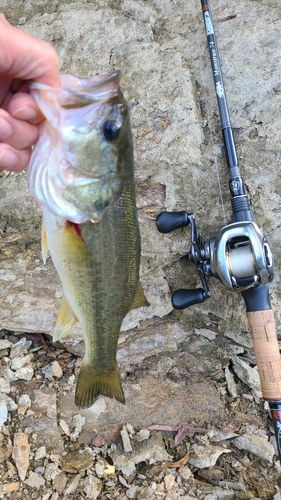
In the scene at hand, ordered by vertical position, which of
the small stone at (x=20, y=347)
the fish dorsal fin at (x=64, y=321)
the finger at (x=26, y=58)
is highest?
the finger at (x=26, y=58)

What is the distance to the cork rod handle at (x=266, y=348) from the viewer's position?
2316 mm

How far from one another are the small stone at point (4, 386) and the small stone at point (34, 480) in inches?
19.0

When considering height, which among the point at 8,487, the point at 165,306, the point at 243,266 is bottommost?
the point at 8,487

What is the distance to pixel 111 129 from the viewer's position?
5.38 feet

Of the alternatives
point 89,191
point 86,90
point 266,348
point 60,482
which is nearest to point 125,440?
point 60,482

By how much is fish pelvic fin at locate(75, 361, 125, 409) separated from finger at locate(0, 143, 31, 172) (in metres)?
0.97

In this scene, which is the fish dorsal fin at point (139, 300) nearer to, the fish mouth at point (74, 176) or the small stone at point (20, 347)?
the fish mouth at point (74, 176)

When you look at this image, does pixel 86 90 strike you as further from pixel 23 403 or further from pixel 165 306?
pixel 23 403

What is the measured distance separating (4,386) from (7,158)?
1.49 metres

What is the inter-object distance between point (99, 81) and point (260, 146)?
1517 millimetres

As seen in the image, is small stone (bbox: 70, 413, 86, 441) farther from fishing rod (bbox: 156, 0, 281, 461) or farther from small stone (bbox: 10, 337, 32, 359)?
fishing rod (bbox: 156, 0, 281, 461)

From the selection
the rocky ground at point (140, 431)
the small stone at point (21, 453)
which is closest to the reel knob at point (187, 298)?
the rocky ground at point (140, 431)

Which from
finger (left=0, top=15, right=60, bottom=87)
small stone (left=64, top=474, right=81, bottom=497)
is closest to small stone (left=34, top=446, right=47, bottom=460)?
small stone (left=64, top=474, right=81, bottom=497)

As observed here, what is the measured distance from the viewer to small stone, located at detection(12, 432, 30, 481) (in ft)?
7.76
